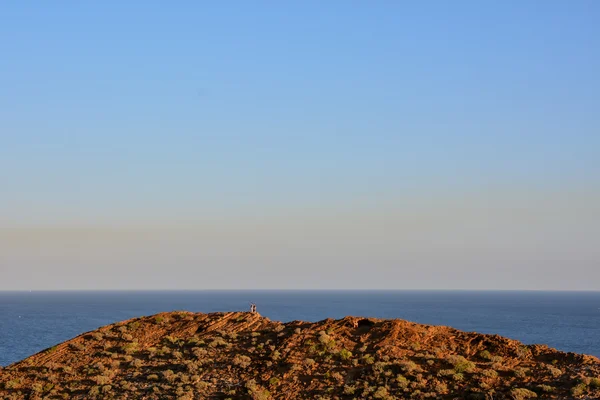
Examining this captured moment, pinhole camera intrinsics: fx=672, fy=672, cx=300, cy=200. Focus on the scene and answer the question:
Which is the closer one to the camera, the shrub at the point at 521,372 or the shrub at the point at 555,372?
the shrub at the point at 555,372

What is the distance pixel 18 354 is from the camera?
115 m

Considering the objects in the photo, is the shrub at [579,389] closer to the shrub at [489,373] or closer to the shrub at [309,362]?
the shrub at [489,373]

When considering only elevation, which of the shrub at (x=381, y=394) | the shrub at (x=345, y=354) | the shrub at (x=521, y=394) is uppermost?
the shrub at (x=345, y=354)

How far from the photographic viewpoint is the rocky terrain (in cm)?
3228

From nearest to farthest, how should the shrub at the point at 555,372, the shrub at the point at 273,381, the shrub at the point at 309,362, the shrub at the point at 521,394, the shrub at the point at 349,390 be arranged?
1. the shrub at the point at 521,394
2. the shrub at the point at 555,372
3. the shrub at the point at 349,390
4. the shrub at the point at 273,381
5. the shrub at the point at 309,362

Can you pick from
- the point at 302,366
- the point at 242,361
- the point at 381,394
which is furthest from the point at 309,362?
the point at 381,394

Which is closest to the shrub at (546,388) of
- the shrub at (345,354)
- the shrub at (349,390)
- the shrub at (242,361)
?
the shrub at (349,390)

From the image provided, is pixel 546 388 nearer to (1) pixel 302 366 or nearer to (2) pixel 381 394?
(2) pixel 381 394

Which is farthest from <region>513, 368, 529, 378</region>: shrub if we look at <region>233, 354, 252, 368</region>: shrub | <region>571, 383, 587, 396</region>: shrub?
<region>233, 354, 252, 368</region>: shrub

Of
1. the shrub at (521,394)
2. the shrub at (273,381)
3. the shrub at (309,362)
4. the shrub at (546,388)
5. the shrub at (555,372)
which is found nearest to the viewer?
the shrub at (521,394)

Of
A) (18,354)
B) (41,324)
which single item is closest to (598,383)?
(18,354)

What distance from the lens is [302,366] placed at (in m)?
35.8

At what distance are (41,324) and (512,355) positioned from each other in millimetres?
175143

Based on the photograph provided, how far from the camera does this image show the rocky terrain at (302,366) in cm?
3228
